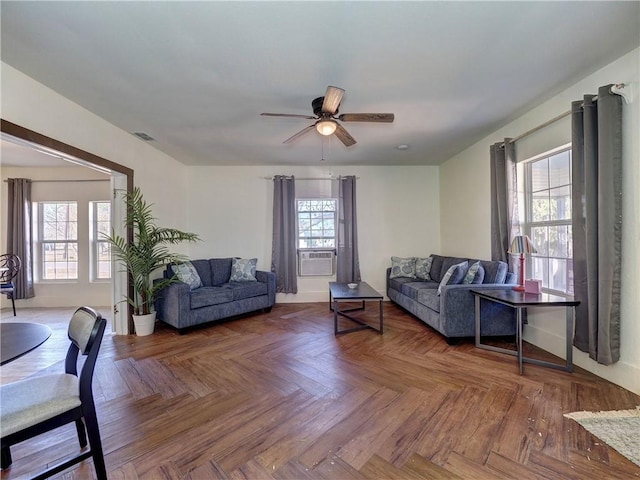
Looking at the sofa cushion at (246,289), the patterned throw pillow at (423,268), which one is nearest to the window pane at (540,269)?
the patterned throw pillow at (423,268)

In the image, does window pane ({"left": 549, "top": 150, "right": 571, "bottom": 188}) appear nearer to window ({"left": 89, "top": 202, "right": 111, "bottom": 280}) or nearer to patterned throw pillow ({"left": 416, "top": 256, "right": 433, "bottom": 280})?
patterned throw pillow ({"left": 416, "top": 256, "right": 433, "bottom": 280})

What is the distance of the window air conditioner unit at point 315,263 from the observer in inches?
206

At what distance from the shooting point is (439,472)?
1.44m

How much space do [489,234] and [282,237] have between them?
3186 millimetres

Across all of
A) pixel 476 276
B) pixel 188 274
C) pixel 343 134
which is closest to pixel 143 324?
pixel 188 274

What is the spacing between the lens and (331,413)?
1.93 metres

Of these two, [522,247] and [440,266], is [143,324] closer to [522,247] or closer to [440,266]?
[440,266]

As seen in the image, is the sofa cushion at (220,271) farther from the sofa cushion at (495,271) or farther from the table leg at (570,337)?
the table leg at (570,337)

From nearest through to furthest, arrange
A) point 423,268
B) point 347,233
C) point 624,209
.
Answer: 1. point 624,209
2. point 423,268
3. point 347,233

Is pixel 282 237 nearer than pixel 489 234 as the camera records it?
No

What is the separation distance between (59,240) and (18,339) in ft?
16.6

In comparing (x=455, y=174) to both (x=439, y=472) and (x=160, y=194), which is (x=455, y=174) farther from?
(x=160, y=194)

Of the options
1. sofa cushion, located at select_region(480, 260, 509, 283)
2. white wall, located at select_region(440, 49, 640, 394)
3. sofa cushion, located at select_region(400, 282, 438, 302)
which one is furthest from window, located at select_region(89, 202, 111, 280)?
white wall, located at select_region(440, 49, 640, 394)

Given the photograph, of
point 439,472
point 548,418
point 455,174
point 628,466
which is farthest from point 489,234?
point 439,472
